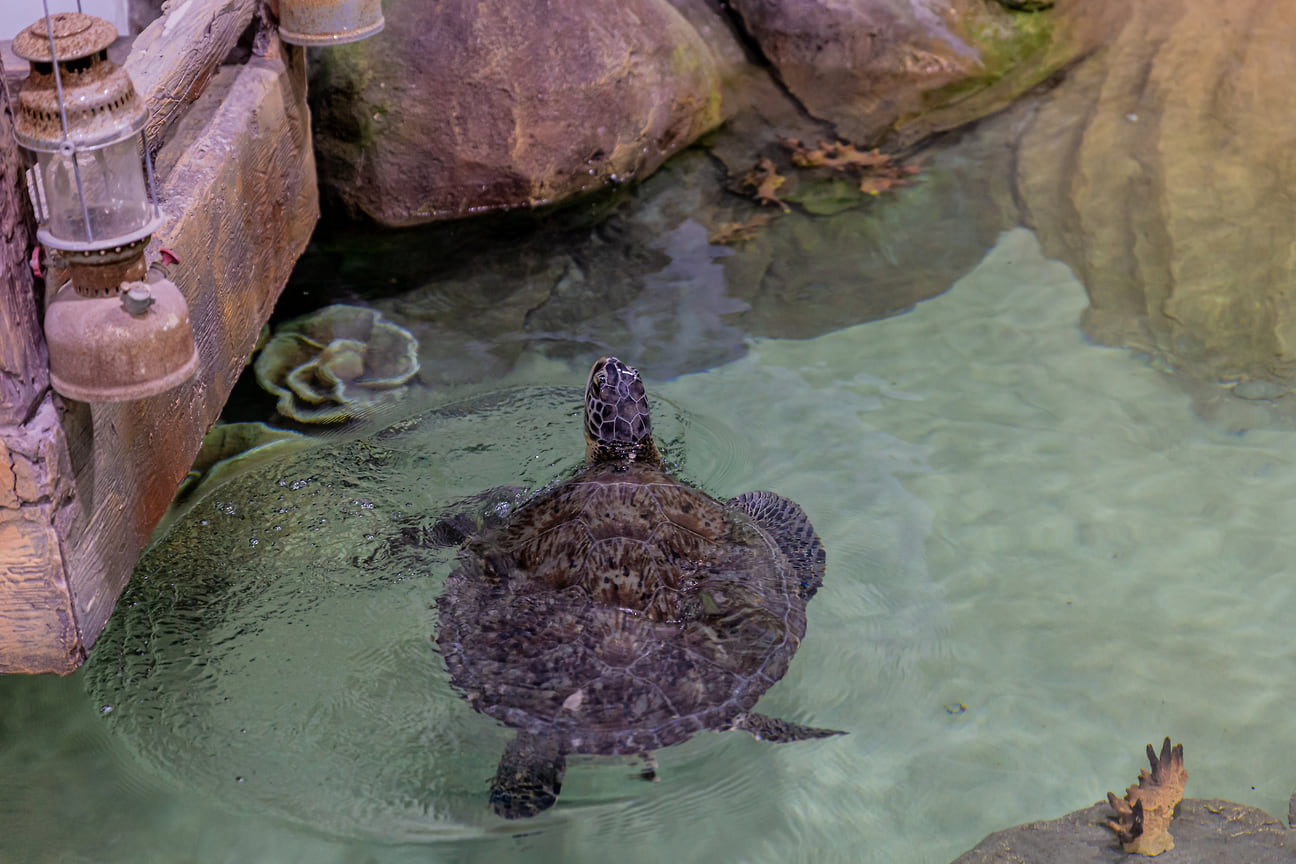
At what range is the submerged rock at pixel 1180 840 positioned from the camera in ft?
9.96

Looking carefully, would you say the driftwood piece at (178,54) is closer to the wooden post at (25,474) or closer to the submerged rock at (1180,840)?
the wooden post at (25,474)

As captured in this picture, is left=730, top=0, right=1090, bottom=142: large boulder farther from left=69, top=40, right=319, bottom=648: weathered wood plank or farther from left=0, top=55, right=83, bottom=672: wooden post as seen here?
left=0, top=55, right=83, bottom=672: wooden post

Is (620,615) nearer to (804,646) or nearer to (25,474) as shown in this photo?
(804,646)

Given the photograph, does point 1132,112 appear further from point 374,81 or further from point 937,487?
point 374,81

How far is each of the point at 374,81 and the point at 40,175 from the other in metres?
3.79

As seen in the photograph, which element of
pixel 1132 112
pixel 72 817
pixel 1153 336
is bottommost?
pixel 72 817

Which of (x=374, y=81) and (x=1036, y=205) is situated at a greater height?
(x=374, y=81)

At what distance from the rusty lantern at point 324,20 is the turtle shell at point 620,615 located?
7.70 ft

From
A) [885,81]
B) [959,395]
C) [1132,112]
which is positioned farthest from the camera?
[885,81]

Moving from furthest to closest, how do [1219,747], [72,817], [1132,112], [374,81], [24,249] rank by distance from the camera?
1. [1132,112]
2. [374,81]
3. [1219,747]
4. [72,817]
5. [24,249]

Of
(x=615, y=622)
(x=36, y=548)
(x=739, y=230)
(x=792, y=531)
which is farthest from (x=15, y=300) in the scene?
(x=739, y=230)

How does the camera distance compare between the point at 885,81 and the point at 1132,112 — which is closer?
the point at 1132,112

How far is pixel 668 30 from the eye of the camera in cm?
681

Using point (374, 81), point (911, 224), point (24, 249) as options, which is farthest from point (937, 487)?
point (374, 81)
